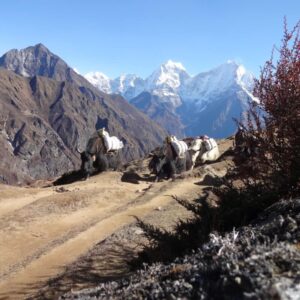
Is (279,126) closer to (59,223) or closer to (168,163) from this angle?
(59,223)

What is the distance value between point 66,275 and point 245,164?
11.7 feet

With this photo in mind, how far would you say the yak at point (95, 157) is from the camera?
24.1 meters

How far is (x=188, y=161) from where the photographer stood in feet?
83.1

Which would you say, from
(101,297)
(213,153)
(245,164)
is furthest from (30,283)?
(213,153)

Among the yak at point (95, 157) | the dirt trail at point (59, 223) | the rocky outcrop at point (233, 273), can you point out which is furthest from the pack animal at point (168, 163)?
the rocky outcrop at point (233, 273)

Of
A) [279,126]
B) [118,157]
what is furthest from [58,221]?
[118,157]

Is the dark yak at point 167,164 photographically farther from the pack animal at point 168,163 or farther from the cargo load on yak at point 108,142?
the cargo load on yak at point 108,142

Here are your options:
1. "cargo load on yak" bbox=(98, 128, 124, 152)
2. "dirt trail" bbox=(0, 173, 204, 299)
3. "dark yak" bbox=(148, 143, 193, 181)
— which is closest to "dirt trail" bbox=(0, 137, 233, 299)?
"dirt trail" bbox=(0, 173, 204, 299)

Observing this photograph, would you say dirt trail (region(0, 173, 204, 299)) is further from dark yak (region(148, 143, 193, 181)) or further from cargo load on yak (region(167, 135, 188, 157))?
cargo load on yak (region(167, 135, 188, 157))

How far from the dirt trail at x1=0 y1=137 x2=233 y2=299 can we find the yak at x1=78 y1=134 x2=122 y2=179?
2263 millimetres

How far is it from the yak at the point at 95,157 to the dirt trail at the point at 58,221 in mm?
2263

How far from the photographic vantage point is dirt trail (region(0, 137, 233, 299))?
33.6 ft

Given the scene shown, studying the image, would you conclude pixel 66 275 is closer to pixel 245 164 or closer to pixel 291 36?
pixel 245 164

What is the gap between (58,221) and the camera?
14.9 meters
